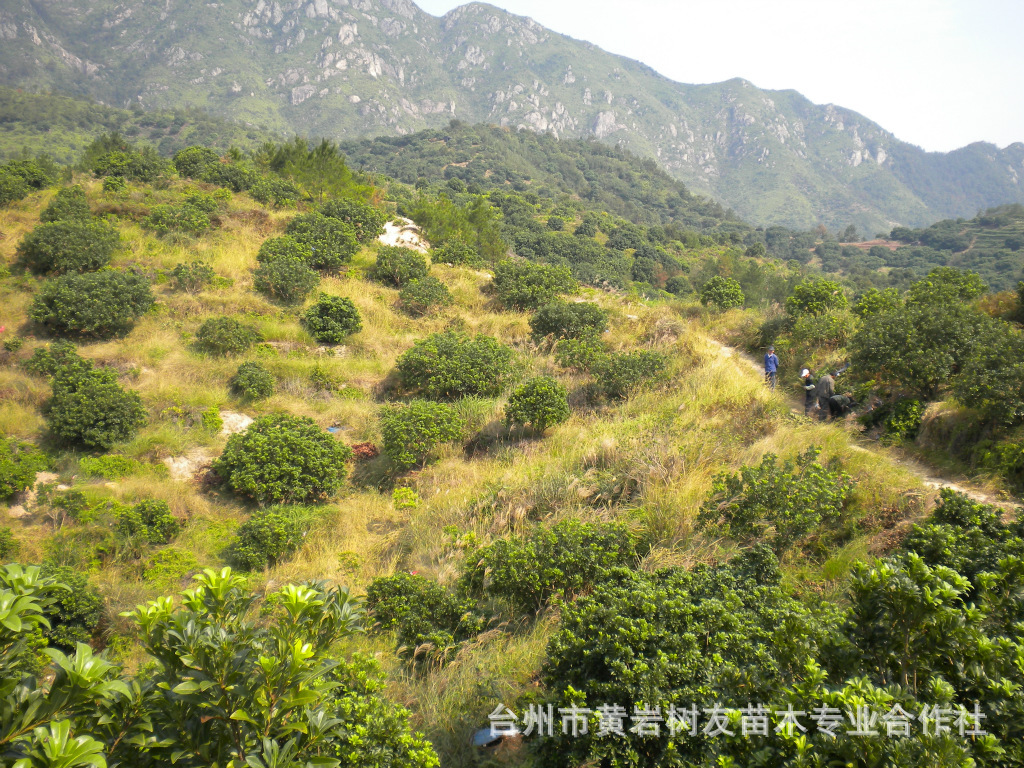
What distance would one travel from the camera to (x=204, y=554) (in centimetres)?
734

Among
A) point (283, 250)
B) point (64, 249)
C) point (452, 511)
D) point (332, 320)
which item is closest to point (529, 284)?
point (332, 320)

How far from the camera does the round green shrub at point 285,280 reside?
1433cm

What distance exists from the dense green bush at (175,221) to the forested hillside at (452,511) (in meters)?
0.10

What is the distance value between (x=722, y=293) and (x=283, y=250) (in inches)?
534

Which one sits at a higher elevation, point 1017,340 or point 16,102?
point 16,102

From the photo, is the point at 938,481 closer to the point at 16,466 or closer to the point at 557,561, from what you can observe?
the point at 557,561

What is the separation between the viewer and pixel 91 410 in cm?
906

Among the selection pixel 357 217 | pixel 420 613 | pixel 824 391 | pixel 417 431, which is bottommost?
pixel 420 613

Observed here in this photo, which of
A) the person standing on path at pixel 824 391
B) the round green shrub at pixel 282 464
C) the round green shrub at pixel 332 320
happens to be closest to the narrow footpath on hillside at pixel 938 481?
the person standing on path at pixel 824 391

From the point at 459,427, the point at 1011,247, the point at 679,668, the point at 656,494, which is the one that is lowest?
the point at 459,427

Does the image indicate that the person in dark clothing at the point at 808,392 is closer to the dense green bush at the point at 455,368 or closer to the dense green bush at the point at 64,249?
the dense green bush at the point at 455,368

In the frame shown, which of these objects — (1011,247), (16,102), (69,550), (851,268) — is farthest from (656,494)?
(16,102)

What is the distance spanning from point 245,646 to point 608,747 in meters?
1.83

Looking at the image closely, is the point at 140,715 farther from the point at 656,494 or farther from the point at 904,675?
the point at 656,494
